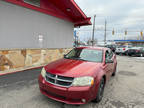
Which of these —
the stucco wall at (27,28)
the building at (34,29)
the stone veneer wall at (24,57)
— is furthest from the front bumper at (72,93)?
the stucco wall at (27,28)

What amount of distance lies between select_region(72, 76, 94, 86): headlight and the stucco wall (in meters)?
5.04

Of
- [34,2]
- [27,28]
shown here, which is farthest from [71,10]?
[27,28]

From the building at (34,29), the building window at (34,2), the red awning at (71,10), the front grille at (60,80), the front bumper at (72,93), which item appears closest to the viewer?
the front bumper at (72,93)

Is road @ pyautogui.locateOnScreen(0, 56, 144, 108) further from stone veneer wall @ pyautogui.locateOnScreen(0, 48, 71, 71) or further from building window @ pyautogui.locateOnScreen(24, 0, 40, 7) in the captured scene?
building window @ pyautogui.locateOnScreen(24, 0, 40, 7)

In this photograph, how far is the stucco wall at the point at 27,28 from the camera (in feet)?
17.9

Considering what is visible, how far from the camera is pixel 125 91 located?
3682 mm

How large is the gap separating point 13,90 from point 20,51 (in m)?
2.97

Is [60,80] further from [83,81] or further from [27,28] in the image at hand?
[27,28]

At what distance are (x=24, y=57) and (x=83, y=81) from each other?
16.0 ft

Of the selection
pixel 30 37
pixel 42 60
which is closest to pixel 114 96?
pixel 42 60

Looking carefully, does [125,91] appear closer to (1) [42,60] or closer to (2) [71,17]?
(1) [42,60]

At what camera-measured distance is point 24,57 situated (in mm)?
6043

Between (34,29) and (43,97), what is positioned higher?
(34,29)

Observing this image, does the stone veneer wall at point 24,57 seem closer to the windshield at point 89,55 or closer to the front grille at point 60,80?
the windshield at point 89,55
